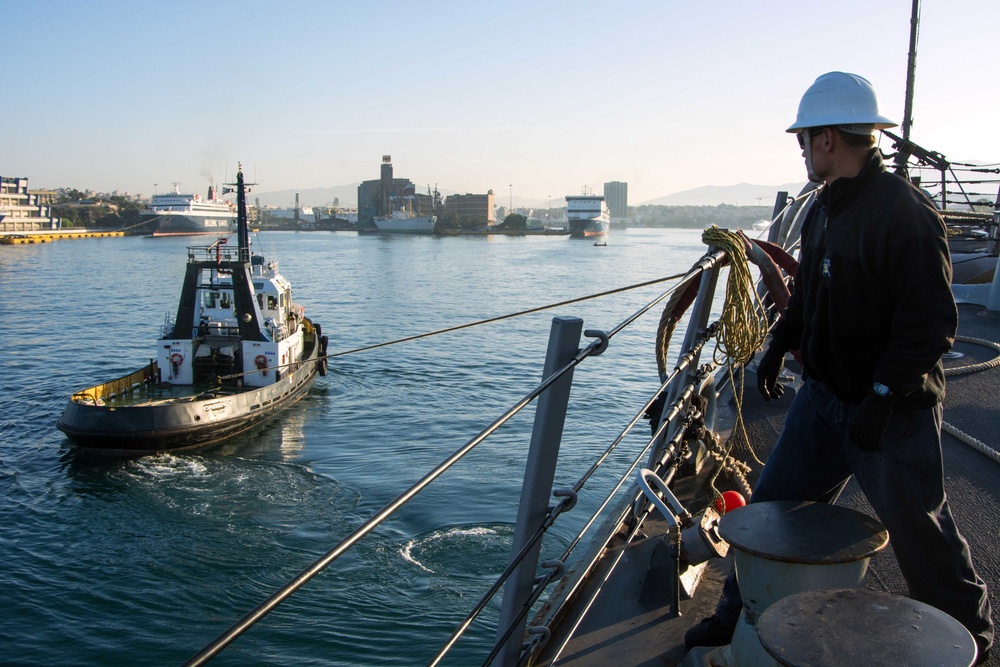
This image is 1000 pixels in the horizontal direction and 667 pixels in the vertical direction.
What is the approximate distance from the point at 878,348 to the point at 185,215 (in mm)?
127226

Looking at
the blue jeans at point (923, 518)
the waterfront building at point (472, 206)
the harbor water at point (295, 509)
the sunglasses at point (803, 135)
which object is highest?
the waterfront building at point (472, 206)

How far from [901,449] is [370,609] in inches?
336

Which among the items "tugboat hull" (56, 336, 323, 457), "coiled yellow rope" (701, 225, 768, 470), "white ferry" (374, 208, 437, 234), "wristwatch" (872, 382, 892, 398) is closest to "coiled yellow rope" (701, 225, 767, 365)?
"coiled yellow rope" (701, 225, 768, 470)

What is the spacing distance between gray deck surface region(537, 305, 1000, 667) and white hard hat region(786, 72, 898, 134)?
5.98 ft

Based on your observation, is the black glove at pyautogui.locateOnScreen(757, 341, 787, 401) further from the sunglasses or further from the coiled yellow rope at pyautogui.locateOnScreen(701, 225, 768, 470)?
the sunglasses

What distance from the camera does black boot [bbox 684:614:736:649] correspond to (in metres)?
2.74

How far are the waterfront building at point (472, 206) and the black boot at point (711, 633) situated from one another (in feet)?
514

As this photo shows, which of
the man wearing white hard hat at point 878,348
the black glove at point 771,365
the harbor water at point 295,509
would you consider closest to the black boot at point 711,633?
the man wearing white hard hat at point 878,348

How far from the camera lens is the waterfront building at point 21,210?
105556 millimetres

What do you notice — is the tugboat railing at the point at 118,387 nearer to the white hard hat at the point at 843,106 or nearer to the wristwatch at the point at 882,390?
the white hard hat at the point at 843,106

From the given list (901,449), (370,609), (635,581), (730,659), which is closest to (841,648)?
(730,659)

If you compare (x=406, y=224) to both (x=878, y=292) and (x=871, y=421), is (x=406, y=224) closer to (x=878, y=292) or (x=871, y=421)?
(x=878, y=292)

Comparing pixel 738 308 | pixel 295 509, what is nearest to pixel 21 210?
pixel 295 509

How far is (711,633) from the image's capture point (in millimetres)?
2760
